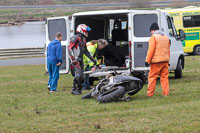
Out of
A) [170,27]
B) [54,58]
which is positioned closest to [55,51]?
[54,58]

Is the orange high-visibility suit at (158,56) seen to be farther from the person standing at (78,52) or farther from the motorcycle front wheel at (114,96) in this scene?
the person standing at (78,52)

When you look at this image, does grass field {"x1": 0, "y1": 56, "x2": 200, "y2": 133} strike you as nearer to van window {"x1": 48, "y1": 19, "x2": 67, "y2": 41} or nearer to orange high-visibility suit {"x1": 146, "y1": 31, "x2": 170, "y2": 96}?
orange high-visibility suit {"x1": 146, "y1": 31, "x2": 170, "y2": 96}

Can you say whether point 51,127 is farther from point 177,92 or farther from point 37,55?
point 37,55

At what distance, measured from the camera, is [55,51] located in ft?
43.2

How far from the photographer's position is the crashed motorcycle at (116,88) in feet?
34.2

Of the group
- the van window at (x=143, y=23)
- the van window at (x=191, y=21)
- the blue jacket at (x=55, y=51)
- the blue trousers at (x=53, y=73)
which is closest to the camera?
the blue jacket at (x=55, y=51)

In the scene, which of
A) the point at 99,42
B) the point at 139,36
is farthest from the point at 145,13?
the point at 99,42

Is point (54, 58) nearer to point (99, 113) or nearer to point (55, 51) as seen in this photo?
point (55, 51)

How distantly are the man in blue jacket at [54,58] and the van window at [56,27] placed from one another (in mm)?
785

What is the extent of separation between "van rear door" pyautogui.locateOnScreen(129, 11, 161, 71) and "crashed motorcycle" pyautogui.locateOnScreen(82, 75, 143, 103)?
2.22 meters

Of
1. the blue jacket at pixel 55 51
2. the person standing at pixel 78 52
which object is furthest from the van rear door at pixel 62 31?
the person standing at pixel 78 52

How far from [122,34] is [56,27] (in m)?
2.42

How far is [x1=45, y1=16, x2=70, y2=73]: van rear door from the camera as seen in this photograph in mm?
→ 13641

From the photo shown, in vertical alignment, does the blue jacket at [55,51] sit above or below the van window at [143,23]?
below
